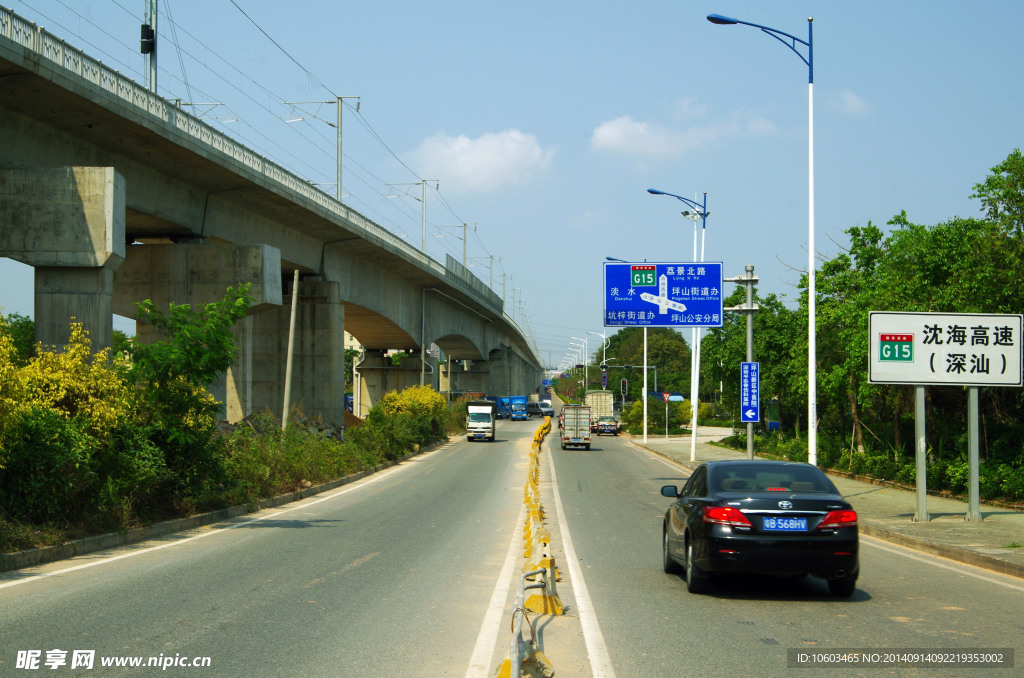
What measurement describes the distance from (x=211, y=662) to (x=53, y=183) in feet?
A: 53.8

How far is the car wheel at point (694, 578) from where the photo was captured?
957 cm

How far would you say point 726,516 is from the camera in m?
9.23

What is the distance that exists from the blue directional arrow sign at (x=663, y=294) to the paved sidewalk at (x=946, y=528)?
7212mm

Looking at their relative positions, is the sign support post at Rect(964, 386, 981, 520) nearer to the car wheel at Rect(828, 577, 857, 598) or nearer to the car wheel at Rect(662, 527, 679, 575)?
the car wheel at Rect(662, 527, 679, 575)

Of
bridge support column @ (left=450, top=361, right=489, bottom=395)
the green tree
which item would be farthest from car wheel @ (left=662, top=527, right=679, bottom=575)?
bridge support column @ (left=450, top=361, right=489, bottom=395)

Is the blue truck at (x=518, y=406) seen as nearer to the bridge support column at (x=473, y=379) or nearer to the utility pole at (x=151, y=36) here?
the bridge support column at (x=473, y=379)

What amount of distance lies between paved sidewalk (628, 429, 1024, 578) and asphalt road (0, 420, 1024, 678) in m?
0.41

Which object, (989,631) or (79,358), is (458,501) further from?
(989,631)

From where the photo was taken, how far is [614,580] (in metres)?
10.7

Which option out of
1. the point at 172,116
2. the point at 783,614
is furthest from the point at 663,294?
the point at 783,614

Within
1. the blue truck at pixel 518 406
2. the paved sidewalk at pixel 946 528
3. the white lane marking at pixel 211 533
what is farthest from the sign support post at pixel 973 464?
the blue truck at pixel 518 406

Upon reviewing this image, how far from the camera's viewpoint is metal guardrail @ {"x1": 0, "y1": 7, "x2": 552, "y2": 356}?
18172 millimetres

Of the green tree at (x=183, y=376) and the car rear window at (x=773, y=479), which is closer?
the car rear window at (x=773, y=479)

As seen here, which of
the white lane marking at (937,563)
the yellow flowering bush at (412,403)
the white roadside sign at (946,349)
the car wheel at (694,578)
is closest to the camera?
the car wheel at (694,578)
